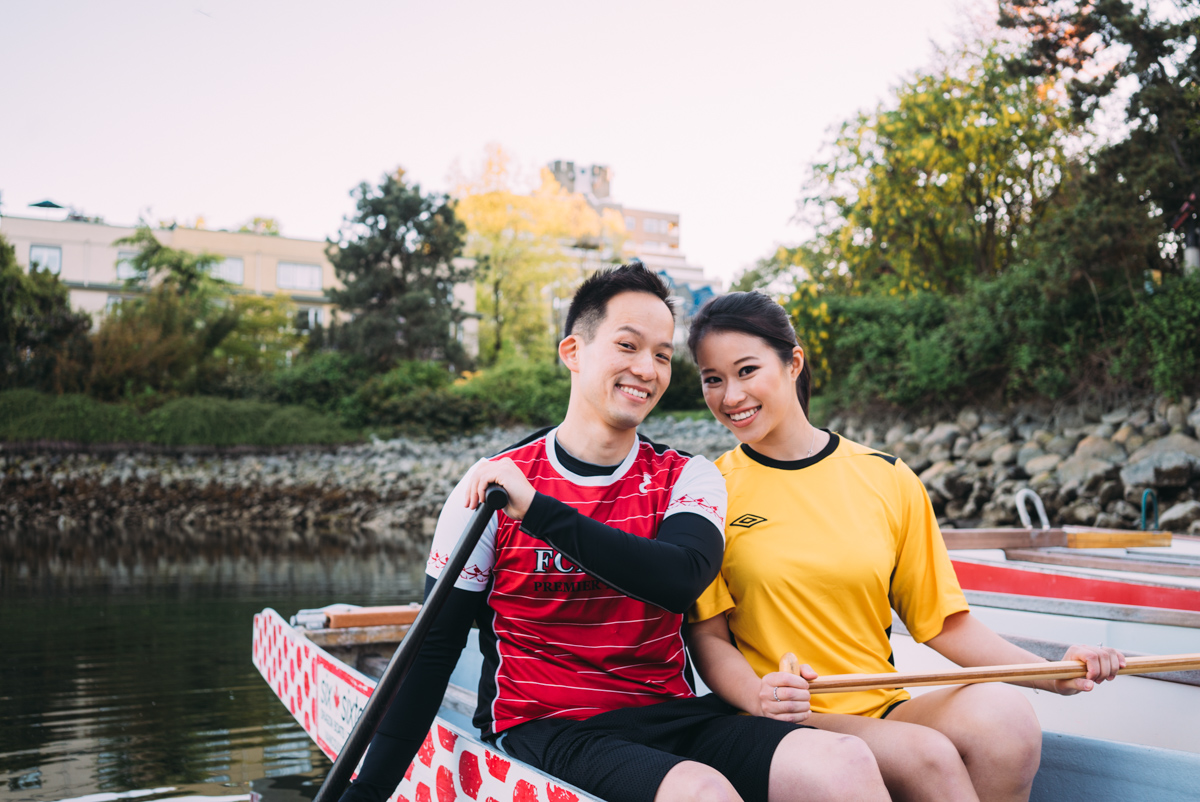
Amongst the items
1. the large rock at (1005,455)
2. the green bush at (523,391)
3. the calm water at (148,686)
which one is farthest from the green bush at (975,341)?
the calm water at (148,686)

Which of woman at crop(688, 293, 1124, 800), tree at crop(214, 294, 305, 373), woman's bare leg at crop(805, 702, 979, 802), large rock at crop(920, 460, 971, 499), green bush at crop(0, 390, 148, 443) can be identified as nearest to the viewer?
woman's bare leg at crop(805, 702, 979, 802)

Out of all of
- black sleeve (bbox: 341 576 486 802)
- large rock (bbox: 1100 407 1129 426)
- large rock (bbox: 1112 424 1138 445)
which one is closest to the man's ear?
black sleeve (bbox: 341 576 486 802)

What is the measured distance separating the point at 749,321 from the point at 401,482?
1647cm

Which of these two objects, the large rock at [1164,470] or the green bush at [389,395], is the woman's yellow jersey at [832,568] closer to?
the large rock at [1164,470]

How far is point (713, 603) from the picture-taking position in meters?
1.99

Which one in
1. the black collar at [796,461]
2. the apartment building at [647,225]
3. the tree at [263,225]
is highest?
the apartment building at [647,225]

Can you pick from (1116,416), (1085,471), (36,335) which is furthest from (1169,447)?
Result: (36,335)

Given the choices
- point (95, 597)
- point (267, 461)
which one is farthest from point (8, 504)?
point (95, 597)

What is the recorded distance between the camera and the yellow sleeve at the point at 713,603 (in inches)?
78.0

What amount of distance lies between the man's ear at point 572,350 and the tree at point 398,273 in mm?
21159

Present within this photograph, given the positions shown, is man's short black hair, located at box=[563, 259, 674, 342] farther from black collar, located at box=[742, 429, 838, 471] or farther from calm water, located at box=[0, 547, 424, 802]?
calm water, located at box=[0, 547, 424, 802]

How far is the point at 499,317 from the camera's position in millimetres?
31766

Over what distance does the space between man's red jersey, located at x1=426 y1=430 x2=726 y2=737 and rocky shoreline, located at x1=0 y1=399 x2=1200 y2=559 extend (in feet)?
33.6

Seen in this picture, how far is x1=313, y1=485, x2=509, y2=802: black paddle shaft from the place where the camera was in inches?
69.9
